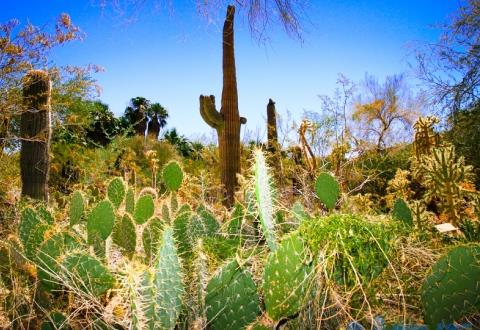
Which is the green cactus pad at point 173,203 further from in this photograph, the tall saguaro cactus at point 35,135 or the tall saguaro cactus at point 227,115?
the tall saguaro cactus at point 227,115

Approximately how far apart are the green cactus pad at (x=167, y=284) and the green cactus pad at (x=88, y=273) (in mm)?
178

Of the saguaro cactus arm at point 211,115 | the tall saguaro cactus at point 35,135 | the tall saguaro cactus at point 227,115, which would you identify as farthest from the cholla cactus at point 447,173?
the saguaro cactus arm at point 211,115

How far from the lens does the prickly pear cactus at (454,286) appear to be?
3.40 feet

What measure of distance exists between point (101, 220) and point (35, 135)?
480 cm

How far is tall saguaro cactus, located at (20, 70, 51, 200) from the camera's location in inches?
219

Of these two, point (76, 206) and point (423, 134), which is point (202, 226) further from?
point (423, 134)

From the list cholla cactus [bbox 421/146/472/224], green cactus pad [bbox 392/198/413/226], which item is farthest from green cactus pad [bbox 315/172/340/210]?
cholla cactus [bbox 421/146/472/224]

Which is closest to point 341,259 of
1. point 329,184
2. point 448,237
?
point 329,184

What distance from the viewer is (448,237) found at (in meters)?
1.54

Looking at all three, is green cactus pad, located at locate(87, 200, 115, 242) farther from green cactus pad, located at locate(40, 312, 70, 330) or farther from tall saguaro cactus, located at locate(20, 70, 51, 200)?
tall saguaro cactus, located at locate(20, 70, 51, 200)

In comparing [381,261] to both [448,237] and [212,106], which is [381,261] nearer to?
[448,237]

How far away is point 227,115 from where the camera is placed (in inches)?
320

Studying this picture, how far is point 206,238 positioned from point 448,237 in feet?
2.79

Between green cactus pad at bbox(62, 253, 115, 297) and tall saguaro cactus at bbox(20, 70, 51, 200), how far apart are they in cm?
487
